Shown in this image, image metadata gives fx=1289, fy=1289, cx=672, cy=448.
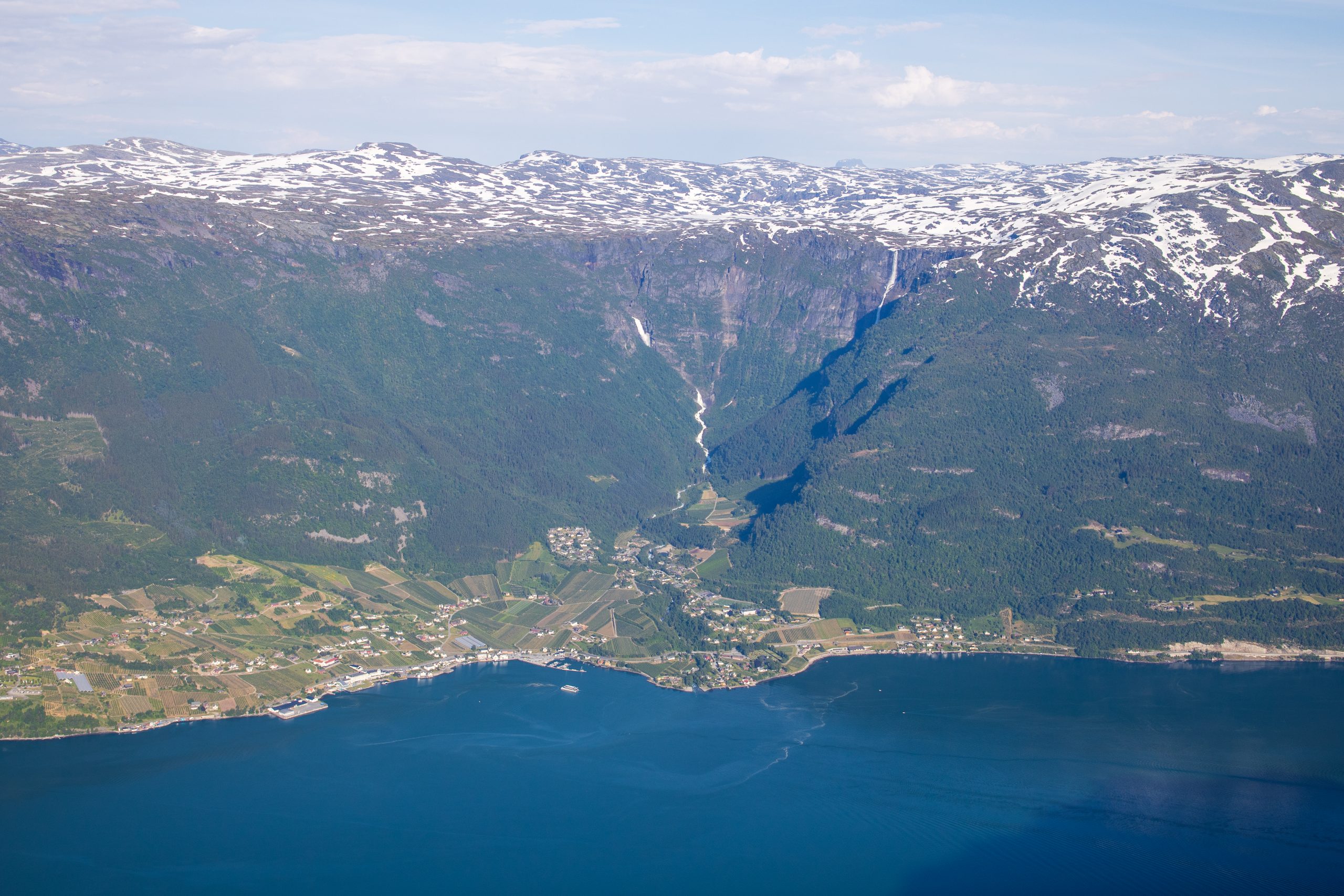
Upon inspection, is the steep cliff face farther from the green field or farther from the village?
the village

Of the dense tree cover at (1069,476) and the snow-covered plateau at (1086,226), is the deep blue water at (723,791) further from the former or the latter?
the snow-covered plateau at (1086,226)

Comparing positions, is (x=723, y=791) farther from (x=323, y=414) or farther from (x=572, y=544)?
(x=323, y=414)

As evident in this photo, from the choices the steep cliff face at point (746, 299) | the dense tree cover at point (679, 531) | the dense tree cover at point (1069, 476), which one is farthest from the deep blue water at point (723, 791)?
the steep cliff face at point (746, 299)

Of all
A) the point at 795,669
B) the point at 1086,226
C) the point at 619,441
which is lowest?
the point at 795,669

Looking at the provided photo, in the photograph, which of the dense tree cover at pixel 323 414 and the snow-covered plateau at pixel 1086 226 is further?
the snow-covered plateau at pixel 1086 226

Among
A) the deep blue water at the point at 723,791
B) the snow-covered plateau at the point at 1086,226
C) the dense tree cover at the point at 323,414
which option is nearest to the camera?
the deep blue water at the point at 723,791

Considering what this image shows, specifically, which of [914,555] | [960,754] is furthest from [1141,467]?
[960,754]

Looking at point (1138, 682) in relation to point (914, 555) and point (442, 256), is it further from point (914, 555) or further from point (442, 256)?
point (442, 256)

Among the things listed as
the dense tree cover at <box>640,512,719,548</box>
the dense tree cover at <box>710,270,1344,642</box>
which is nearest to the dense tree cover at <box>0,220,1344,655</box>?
the dense tree cover at <box>710,270,1344,642</box>

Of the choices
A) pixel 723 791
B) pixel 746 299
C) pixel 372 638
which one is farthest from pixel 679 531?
pixel 746 299
